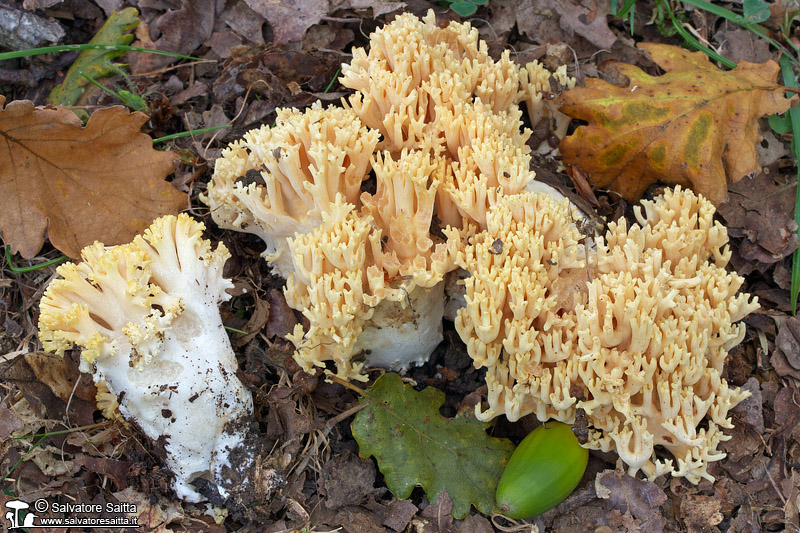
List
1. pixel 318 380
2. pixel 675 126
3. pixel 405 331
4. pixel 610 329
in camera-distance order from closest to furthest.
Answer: pixel 610 329 < pixel 405 331 < pixel 318 380 < pixel 675 126

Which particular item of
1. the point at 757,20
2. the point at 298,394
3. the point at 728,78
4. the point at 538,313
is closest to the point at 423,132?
the point at 538,313

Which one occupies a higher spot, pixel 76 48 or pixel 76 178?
pixel 76 48

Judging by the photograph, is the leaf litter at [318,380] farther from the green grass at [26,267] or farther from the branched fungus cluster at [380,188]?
the branched fungus cluster at [380,188]

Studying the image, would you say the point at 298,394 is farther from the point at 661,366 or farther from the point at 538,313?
the point at 661,366

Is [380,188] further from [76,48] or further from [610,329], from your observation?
[76,48]

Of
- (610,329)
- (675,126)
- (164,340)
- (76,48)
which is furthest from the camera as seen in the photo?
(76,48)

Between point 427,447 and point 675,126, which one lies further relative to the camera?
point 675,126

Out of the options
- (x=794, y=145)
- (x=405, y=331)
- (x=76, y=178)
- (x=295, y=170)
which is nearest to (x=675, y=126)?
(x=794, y=145)

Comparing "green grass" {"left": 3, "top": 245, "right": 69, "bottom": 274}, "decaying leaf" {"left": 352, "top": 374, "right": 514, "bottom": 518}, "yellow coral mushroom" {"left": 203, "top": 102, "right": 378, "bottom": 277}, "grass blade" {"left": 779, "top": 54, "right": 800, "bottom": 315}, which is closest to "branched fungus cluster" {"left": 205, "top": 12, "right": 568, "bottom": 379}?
"yellow coral mushroom" {"left": 203, "top": 102, "right": 378, "bottom": 277}
